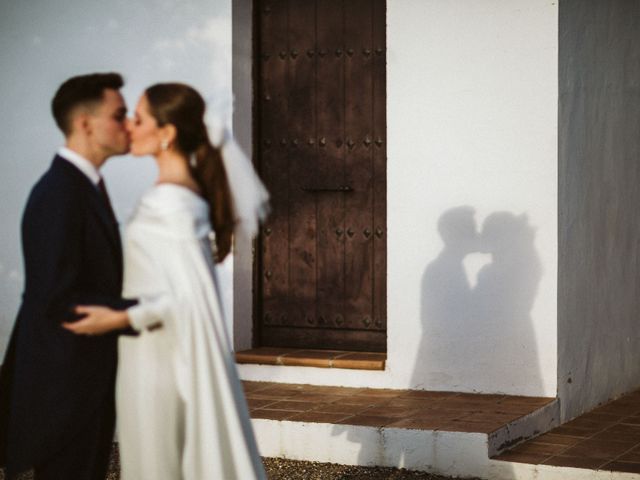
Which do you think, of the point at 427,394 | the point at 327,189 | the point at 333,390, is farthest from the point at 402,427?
the point at 327,189

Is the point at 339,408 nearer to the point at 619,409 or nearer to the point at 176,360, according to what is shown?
the point at 619,409

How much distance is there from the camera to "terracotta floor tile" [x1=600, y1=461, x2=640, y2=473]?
6.02 m

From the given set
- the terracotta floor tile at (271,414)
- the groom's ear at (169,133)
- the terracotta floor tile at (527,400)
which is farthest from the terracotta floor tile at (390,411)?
the groom's ear at (169,133)

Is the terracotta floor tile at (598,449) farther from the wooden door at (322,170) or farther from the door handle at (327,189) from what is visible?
the door handle at (327,189)

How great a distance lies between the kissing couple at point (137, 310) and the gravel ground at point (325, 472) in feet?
7.31

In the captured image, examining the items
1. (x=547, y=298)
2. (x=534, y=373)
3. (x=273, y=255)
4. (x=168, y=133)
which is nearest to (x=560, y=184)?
(x=547, y=298)

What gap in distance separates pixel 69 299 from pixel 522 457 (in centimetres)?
311

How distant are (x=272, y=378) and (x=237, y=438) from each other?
4008 mm

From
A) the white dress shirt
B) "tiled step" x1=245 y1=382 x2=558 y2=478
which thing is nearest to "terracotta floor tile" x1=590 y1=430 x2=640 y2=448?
"tiled step" x1=245 y1=382 x2=558 y2=478

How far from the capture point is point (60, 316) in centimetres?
407

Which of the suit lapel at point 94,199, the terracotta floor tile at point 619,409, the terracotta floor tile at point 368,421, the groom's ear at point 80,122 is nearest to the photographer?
the suit lapel at point 94,199

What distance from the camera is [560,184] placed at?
7309 millimetres

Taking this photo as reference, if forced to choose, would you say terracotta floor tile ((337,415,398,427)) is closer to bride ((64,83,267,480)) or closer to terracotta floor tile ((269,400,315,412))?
terracotta floor tile ((269,400,315,412))

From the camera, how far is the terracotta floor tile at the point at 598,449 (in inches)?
251
